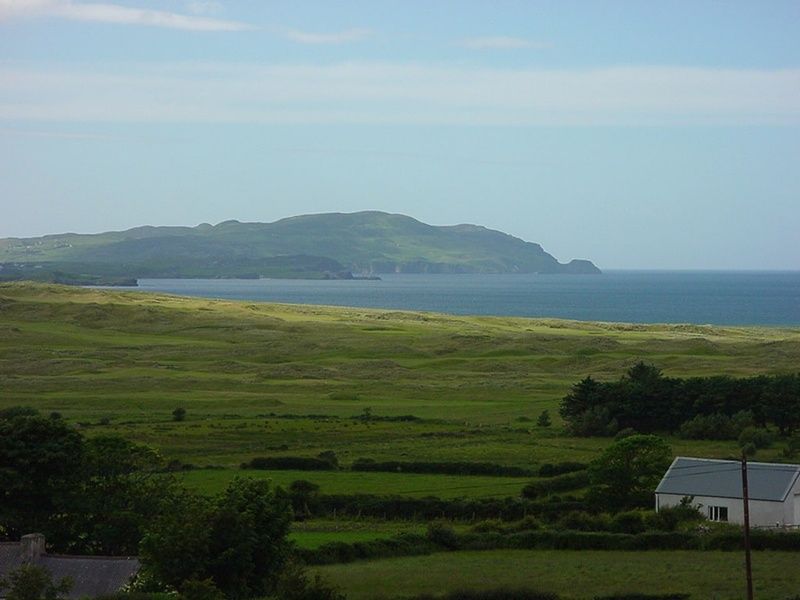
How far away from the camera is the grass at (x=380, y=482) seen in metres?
43.5

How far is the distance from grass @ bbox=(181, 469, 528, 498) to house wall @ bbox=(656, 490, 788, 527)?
23.9 ft

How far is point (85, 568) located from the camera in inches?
1119

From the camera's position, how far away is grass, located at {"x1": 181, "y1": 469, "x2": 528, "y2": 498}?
43500 mm

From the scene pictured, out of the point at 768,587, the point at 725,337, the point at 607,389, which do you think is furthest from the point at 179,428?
the point at 725,337

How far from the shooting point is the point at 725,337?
425 ft

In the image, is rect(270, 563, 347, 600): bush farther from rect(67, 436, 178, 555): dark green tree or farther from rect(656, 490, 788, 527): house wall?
rect(656, 490, 788, 527): house wall

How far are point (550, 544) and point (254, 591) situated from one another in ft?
33.7

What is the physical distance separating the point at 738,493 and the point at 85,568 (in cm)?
2055

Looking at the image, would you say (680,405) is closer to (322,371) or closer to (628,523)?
(628,523)

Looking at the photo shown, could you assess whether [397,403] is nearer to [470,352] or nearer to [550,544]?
[470,352]

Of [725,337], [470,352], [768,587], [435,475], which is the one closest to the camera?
[768,587]

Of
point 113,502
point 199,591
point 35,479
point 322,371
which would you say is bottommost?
point 322,371

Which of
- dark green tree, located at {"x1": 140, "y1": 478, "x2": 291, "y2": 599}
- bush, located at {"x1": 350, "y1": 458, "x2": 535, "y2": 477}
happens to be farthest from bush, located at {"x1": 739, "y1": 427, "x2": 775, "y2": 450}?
dark green tree, located at {"x1": 140, "y1": 478, "x2": 291, "y2": 599}

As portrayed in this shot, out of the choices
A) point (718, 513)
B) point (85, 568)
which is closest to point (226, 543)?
point (85, 568)
